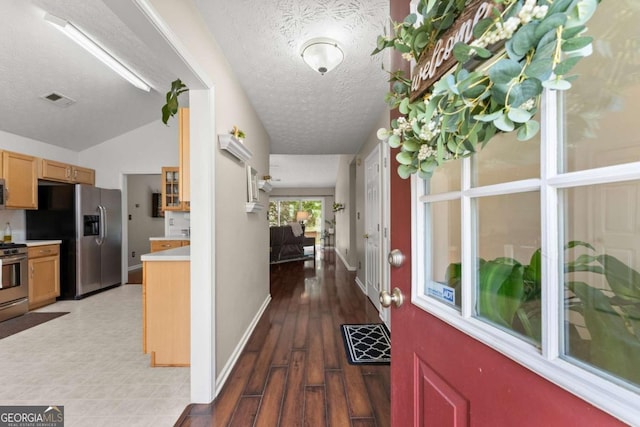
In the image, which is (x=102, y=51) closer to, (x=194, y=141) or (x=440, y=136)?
(x=194, y=141)

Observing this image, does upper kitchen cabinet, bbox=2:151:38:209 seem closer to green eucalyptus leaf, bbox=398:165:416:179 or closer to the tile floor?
the tile floor

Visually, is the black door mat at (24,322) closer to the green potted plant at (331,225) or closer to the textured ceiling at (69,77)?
the textured ceiling at (69,77)

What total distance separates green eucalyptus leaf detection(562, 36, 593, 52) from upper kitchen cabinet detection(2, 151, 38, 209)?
510 centimetres

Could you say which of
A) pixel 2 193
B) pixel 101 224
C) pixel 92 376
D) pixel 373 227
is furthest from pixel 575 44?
pixel 101 224

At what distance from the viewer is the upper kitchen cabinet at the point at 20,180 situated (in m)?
3.25

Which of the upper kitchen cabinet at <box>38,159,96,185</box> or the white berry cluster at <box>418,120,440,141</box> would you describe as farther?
the upper kitchen cabinet at <box>38,159,96,185</box>

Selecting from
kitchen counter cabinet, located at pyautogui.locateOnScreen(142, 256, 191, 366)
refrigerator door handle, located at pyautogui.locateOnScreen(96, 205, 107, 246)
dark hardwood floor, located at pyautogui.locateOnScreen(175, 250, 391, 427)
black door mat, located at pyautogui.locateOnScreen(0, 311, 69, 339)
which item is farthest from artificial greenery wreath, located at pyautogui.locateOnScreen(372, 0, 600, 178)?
refrigerator door handle, located at pyautogui.locateOnScreen(96, 205, 107, 246)

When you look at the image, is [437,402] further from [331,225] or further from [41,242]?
[331,225]

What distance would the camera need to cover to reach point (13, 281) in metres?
3.05

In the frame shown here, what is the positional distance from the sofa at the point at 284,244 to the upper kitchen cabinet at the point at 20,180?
4.01m

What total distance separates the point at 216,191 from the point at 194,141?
0.35 metres

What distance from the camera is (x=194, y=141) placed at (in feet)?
5.49

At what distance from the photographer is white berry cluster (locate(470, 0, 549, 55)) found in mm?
348

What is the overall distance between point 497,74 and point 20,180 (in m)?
5.18
